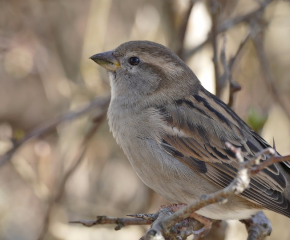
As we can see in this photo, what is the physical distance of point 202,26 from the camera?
4.66 meters

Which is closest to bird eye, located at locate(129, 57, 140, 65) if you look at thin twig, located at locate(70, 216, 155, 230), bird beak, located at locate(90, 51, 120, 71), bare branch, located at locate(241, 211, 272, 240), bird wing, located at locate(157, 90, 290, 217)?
bird beak, located at locate(90, 51, 120, 71)

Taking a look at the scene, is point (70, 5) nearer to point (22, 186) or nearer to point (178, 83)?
point (22, 186)

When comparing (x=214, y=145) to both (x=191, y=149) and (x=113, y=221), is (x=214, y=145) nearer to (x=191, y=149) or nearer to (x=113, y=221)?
(x=191, y=149)

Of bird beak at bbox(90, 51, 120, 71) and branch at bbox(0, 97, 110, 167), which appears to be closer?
bird beak at bbox(90, 51, 120, 71)

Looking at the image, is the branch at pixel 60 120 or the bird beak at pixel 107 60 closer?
the bird beak at pixel 107 60

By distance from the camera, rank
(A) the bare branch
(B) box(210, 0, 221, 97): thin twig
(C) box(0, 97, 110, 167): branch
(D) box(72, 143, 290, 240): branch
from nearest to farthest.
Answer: (D) box(72, 143, 290, 240): branch < (A) the bare branch < (B) box(210, 0, 221, 97): thin twig < (C) box(0, 97, 110, 167): branch

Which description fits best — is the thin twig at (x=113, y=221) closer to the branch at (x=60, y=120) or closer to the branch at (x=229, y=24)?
the branch at (x=60, y=120)

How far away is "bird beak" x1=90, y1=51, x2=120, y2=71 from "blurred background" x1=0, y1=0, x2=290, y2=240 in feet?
2.66

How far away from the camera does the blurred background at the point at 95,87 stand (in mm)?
4734

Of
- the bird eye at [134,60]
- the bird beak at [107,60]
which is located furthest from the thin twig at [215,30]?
the bird beak at [107,60]

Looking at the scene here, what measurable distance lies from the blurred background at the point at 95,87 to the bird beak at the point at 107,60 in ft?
2.66

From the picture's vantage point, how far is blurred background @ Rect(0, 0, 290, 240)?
4.73 meters

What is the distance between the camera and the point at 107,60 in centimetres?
395

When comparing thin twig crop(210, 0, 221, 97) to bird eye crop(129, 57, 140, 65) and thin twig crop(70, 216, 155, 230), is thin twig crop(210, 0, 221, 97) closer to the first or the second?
bird eye crop(129, 57, 140, 65)
